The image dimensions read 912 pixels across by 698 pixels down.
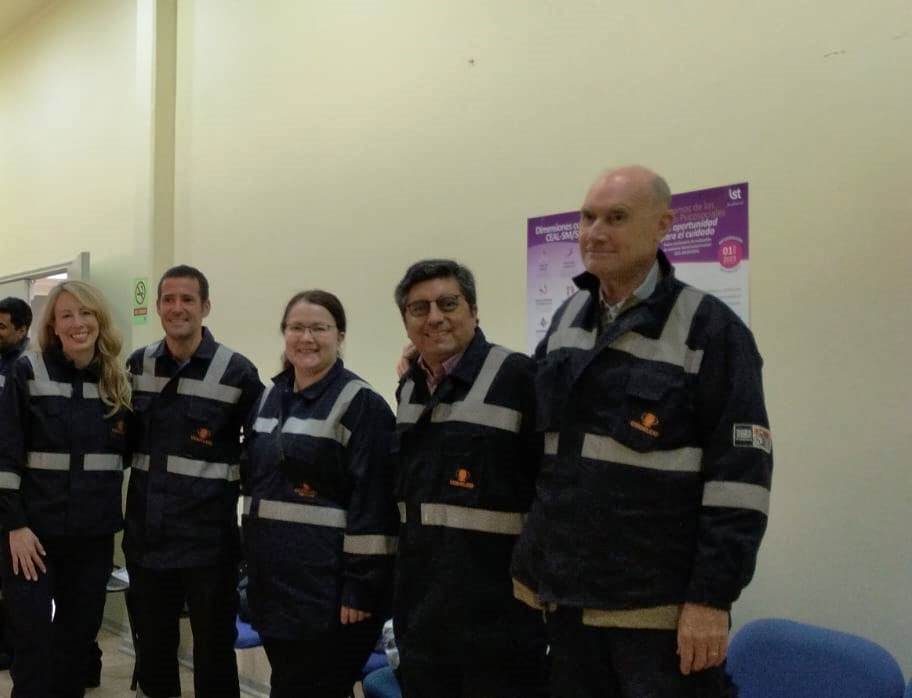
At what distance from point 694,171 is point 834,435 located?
0.80 meters

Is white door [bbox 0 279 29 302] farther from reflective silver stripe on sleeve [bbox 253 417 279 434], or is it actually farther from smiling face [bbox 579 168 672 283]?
smiling face [bbox 579 168 672 283]

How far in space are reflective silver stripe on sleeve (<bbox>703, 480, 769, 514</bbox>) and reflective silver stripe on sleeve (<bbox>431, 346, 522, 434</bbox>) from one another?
0.50 metres

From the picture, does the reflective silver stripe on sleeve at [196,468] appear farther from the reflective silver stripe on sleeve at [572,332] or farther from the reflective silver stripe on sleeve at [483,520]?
the reflective silver stripe on sleeve at [572,332]

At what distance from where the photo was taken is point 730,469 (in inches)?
56.2

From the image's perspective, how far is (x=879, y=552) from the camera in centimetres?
203

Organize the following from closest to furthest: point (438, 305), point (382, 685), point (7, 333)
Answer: point (438, 305), point (382, 685), point (7, 333)

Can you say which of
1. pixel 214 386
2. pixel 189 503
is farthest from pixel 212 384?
pixel 189 503

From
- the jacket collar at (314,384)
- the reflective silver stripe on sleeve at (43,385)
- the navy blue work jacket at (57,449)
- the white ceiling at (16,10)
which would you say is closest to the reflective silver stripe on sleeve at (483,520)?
the jacket collar at (314,384)

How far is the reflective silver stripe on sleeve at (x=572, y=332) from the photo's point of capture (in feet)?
5.41

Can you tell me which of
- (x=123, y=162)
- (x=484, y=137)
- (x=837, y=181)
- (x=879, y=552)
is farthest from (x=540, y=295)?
(x=123, y=162)

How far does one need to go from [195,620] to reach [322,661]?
0.63 m

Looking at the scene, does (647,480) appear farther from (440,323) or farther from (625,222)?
(440,323)

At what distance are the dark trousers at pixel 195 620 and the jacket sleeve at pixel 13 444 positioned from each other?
400 millimetres

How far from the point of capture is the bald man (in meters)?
1.43
